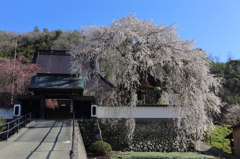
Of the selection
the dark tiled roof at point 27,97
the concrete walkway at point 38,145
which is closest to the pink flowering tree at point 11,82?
the dark tiled roof at point 27,97

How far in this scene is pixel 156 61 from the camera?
11.2m

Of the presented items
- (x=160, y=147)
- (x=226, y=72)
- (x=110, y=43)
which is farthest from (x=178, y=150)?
(x=226, y=72)

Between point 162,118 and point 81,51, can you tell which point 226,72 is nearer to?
point 162,118

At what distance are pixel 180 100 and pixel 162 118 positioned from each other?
3132 mm

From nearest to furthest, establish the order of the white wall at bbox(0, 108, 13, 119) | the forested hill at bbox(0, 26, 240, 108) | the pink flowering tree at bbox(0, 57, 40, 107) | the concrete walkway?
1. the concrete walkway
2. the white wall at bbox(0, 108, 13, 119)
3. the pink flowering tree at bbox(0, 57, 40, 107)
4. the forested hill at bbox(0, 26, 240, 108)

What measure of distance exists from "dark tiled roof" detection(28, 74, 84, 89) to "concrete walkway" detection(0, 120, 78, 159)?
129 inches

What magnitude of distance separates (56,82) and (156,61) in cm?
623

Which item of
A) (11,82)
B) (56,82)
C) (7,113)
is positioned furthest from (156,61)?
(11,82)

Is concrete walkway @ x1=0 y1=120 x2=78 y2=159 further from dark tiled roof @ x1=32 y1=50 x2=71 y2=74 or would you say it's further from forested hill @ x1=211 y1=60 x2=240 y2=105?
forested hill @ x1=211 y1=60 x2=240 y2=105

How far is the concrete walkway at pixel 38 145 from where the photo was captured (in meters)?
5.44

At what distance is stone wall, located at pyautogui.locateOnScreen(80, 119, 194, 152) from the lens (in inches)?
485

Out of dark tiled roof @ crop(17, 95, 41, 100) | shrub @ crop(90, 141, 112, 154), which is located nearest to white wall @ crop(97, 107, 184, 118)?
shrub @ crop(90, 141, 112, 154)

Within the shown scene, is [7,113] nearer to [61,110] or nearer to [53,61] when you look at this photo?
[61,110]

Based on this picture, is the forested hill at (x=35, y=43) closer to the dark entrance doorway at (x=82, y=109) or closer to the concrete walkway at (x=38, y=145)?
the dark entrance doorway at (x=82, y=109)
